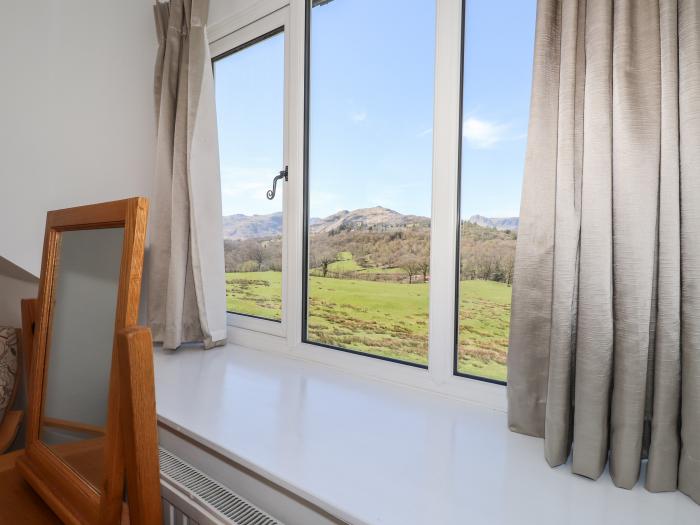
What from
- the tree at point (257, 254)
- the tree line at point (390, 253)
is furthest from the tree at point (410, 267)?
→ the tree at point (257, 254)

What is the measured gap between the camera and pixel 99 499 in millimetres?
796

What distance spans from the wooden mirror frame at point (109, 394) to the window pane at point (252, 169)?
0.75 m

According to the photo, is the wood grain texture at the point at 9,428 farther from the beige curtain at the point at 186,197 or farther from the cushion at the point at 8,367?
the beige curtain at the point at 186,197

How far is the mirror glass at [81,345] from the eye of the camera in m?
0.92

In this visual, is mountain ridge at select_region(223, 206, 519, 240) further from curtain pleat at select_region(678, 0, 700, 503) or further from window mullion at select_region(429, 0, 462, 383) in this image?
curtain pleat at select_region(678, 0, 700, 503)

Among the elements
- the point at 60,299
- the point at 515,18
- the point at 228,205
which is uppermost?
the point at 515,18

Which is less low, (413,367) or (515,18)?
(515,18)

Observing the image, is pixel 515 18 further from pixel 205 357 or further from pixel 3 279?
pixel 3 279

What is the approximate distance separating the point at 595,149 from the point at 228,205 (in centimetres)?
153

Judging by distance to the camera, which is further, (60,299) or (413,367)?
(413,367)

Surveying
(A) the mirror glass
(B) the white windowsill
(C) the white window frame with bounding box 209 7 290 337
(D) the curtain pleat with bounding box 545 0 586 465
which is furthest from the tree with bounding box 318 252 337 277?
(D) the curtain pleat with bounding box 545 0 586 465

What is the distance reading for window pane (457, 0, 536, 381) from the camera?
108 cm

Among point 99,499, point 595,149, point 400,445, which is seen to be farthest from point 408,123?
point 99,499

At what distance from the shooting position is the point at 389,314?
1.33 m
